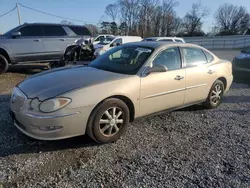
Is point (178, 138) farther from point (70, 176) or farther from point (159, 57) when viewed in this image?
point (70, 176)

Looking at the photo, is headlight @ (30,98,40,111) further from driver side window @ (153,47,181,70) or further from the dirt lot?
driver side window @ (153,47,181,70)

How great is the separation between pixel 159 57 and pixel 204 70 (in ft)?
3.79

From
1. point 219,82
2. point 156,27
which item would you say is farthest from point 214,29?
point 219,82

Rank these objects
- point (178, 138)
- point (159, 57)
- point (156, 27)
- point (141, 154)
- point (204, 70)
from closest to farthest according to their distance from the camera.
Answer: point (141, 154)
point (178, 138)
point (159, 57)
point (204, 70)
point (156, 27)

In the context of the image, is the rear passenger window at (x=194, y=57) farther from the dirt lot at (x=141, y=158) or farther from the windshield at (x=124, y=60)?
the dirt lot at (x=141, y=158)

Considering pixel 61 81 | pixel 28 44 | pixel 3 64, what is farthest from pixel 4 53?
pixel 61 81

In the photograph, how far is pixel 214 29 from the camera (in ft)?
256

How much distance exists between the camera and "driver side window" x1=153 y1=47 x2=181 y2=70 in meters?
4.04

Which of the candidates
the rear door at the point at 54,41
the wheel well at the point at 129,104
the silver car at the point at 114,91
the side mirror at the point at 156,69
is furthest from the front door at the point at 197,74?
the rear door at the point at 54,41

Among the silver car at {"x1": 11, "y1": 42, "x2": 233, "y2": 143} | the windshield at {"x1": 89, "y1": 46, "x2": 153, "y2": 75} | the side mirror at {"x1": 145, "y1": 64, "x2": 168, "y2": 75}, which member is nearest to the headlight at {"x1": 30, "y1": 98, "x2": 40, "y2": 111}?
the silver car at {"x1": 11, "y1": 42, "x2": 233, "y2": 143}

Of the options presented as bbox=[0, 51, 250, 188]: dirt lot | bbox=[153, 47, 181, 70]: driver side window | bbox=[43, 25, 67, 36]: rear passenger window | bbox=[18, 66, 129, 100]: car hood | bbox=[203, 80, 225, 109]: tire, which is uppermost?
bbox=[43, 25, 67, 36]: rear passenger window

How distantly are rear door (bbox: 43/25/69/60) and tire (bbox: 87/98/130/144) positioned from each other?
21.5 ft

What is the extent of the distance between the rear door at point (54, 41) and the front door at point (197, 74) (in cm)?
611

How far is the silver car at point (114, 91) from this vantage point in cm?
301
